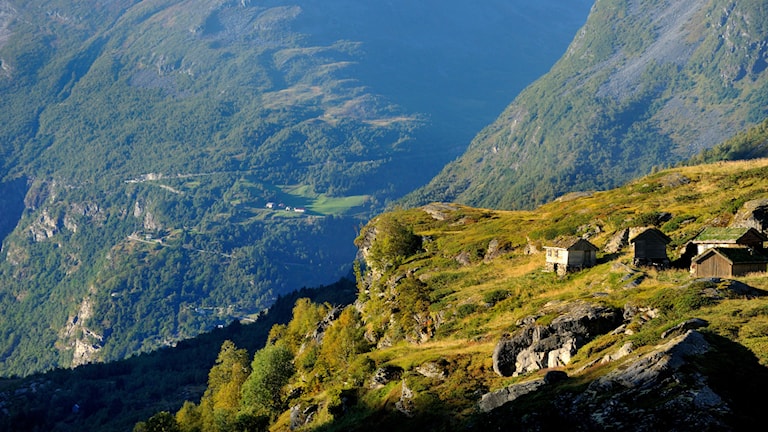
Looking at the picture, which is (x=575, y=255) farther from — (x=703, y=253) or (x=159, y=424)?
(x=159, y=424)

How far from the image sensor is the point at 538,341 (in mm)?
58250

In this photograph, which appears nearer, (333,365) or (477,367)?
(477,367)

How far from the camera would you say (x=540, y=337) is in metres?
58.7

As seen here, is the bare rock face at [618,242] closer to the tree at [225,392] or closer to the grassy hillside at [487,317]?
the grassy hillside at [487,317]

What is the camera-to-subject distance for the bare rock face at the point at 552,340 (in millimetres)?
56406

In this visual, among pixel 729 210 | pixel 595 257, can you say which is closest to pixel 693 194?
pixel 729 210

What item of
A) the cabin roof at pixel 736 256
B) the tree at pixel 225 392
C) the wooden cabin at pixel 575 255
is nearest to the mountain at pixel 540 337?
the tree at pixel 225 392

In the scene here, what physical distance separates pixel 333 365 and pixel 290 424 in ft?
64.0

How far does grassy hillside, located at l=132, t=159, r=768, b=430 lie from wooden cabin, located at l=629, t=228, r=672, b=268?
1820mm

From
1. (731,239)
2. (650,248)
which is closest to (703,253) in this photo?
(731,239)

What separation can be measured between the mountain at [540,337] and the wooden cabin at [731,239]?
3.12 m

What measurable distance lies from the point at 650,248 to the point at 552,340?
20426mm

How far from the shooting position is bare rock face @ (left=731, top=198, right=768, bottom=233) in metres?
74.8

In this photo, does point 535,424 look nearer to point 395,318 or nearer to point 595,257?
point 595,257
